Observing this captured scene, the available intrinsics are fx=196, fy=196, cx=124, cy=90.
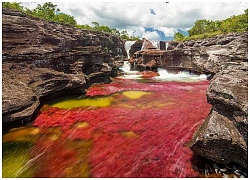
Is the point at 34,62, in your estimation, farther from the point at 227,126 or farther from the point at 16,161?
the point at 227,126

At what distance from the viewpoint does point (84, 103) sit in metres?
21.6

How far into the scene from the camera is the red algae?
9.86 metres

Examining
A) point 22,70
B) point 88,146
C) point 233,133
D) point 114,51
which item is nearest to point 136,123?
point 88,146

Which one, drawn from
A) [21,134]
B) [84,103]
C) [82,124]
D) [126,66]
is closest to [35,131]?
[21,134]

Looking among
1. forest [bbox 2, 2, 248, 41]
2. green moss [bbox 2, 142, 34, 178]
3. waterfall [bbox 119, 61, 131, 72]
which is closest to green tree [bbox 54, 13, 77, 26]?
forest [bbox 2, 2, 248, 41]

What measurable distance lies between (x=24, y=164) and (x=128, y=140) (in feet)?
20.0

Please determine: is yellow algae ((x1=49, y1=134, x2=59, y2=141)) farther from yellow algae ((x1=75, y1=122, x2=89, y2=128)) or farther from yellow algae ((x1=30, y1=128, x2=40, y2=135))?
yellow algae ((x1=75, y1=122, x2=89, y2=128))

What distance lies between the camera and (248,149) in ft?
Result: 25.0

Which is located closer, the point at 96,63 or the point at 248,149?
the point at 248,149

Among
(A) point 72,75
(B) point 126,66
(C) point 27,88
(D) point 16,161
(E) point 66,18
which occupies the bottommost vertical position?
(D) point 16,161

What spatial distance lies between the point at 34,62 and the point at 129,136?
47.0ft

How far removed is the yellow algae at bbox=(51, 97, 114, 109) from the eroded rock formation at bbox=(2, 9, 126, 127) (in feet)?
5.16

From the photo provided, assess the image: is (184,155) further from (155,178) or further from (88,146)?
(88,146)

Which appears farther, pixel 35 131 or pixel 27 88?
pixel 27 88
